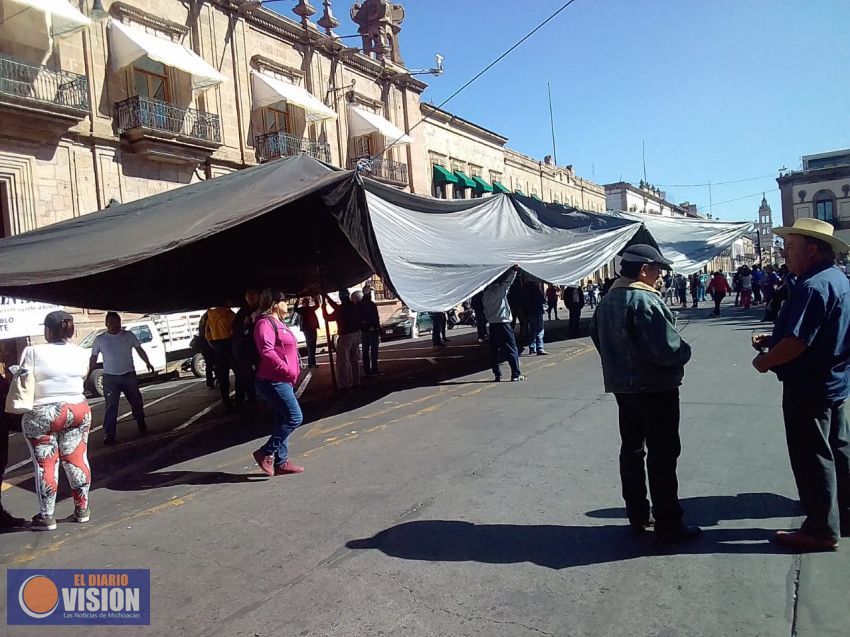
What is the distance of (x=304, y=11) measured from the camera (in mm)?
25719

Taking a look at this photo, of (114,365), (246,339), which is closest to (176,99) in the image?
(246,339)

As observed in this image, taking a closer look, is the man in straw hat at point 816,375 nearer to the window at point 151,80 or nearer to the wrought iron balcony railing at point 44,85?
the wrought iron balcony railing at point 44,85

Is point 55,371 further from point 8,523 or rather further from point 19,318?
point 19,318

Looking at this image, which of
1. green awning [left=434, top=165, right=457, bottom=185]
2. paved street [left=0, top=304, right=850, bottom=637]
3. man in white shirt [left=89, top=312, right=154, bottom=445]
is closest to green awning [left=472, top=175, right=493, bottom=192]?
green awning [left=434, top=165, right=457, bottom=185]

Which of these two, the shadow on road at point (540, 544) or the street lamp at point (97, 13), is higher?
the street lamp at point (97, 13)

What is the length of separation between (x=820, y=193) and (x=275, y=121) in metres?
61.9

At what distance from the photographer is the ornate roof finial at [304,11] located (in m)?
25.6

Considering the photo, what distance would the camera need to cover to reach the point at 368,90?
1171 inches

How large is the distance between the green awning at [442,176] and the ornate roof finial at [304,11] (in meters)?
10.7

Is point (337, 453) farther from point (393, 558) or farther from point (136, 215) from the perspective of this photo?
point (136, 215)

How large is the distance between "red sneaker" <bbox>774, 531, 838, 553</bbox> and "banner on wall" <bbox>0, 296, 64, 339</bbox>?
14495 mm

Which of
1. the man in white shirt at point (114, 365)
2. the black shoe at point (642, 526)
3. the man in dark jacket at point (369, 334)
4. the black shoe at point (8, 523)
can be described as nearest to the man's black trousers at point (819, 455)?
the black shoe at point (642, 526)

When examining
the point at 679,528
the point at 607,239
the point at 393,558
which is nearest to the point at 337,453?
the point at 393,558

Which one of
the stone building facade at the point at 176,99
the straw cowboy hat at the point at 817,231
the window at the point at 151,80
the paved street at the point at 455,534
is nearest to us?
the paved street at the point at 455,534
